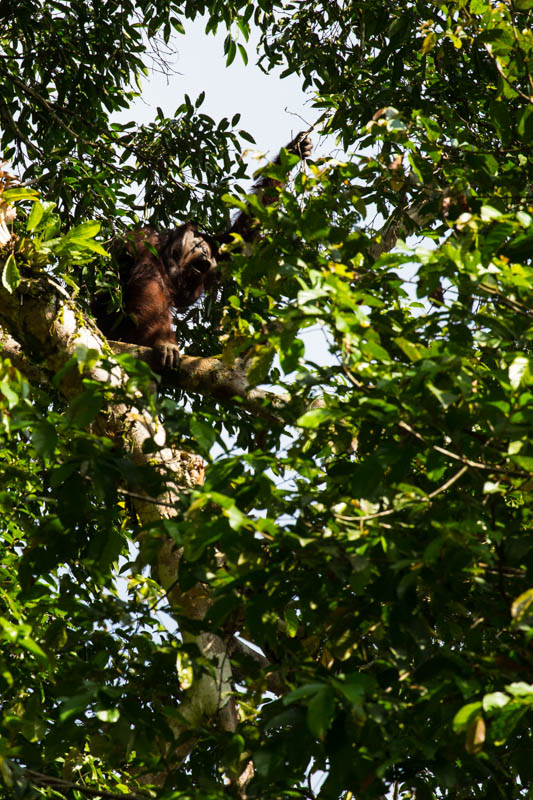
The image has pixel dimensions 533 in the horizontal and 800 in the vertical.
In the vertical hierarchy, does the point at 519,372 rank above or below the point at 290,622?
above

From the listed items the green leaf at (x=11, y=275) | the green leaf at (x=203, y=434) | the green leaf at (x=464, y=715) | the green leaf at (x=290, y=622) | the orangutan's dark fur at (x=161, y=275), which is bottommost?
the green leaf at (x=464, y=715)

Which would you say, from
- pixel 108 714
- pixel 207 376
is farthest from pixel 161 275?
pixel 108 714

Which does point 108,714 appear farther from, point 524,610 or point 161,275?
point 161,275

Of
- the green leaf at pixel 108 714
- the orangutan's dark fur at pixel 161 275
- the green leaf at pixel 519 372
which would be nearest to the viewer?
the green leaf at pixel 519 372

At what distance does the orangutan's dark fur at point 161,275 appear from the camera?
12.5 ft

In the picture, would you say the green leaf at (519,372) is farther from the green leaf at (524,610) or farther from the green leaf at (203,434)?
the green leaf at (203,434)

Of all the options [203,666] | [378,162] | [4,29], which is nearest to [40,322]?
[378,162]

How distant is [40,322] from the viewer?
2.81 meters

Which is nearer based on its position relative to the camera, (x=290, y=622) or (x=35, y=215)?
(x=290, y=622)

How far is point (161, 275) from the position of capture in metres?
4.20

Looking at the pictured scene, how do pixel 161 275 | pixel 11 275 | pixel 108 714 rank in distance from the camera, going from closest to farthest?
pixel 108 714, pixel 11 275, pixel 161 275

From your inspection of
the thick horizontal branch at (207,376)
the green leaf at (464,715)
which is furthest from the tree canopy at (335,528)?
the thick horizontal branch at (207,376)

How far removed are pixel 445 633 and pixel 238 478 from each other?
2.76 feet

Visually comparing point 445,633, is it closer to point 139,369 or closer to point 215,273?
point 139,369
